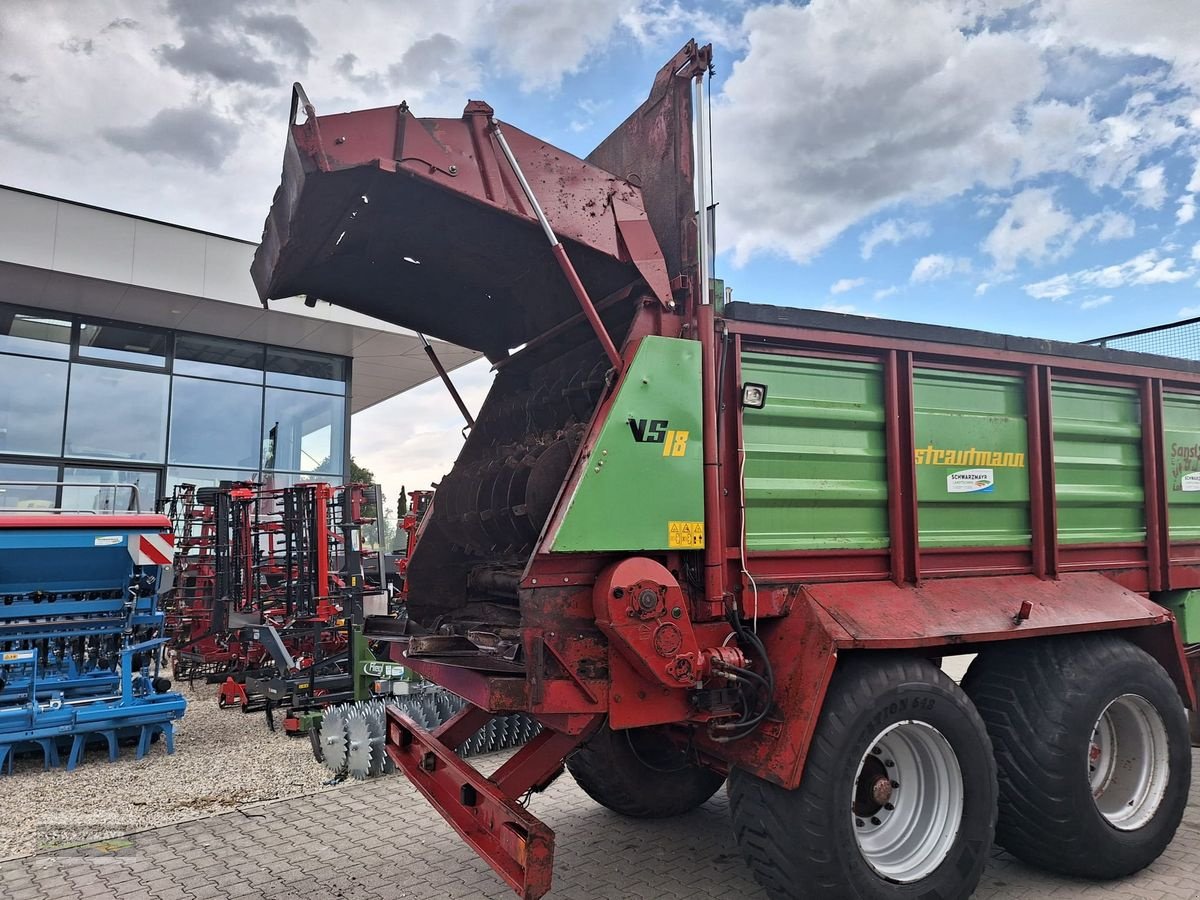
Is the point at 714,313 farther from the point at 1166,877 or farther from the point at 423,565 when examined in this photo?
the point at 1166,877

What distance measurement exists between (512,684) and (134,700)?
5.25 metres

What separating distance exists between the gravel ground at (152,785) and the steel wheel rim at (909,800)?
387cm

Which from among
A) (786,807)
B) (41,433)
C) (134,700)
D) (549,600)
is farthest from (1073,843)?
(41,433)

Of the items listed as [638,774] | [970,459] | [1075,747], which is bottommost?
[638,774]

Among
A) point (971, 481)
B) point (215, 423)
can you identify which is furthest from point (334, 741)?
point (215, 423)

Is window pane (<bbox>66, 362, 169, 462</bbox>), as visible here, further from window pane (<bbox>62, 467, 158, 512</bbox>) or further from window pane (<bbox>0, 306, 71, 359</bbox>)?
window pane (<bbox>0, 306, 71, 359</bbox>)

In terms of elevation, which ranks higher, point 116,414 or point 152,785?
point 116,414

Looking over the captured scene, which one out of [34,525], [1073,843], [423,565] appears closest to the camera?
[1073,843]

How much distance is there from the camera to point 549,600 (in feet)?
10.1

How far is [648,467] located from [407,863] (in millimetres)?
2611

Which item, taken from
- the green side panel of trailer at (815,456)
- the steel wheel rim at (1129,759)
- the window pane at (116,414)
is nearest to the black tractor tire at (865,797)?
the green side panel of trailer at (815,456)

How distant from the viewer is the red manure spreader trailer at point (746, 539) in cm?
314

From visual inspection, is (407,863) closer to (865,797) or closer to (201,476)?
(865,797)

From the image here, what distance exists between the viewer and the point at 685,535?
10.9 feet
